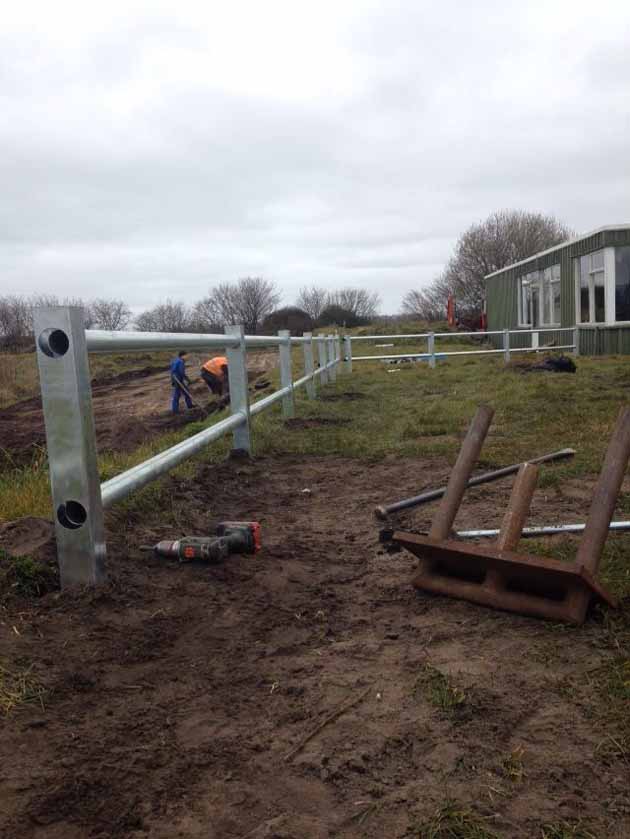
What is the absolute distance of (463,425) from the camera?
762cm

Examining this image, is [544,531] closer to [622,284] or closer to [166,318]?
[622,284]

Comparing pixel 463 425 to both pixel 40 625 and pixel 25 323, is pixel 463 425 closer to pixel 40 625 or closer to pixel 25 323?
pixel 40 625

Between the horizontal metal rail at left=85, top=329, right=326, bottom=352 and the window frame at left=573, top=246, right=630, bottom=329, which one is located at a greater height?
the window frame at left=573, top=246, right=630, bottom=329

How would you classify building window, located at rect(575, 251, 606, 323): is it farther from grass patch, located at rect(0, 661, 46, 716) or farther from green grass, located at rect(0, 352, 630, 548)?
grass patch, located at rect(0, 661, 46, 716)

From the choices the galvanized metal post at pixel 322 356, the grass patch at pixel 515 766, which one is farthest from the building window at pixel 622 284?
the grass patch at pixel 515 766

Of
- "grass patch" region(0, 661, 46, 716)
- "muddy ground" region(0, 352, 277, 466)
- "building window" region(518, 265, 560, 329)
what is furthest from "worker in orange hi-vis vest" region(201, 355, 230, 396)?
"grass patch" region(0, 661, 46, 716)

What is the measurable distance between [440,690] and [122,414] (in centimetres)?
1457

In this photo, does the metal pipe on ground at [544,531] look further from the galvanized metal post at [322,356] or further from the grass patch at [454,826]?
the galvanized metal post at [322,356]

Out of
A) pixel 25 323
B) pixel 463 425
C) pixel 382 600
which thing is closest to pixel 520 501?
pixel 382 600

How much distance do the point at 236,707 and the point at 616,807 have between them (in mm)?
1004

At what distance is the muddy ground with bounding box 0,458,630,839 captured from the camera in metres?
1.65

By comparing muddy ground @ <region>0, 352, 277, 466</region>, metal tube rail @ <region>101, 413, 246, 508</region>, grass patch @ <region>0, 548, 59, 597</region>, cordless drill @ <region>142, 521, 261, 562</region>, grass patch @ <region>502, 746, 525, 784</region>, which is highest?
metal tube rail @ <region>101, 413, 246, 508</region>

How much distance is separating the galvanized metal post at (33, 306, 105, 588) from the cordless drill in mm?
541

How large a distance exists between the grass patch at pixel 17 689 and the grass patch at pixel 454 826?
1120 millimetres
